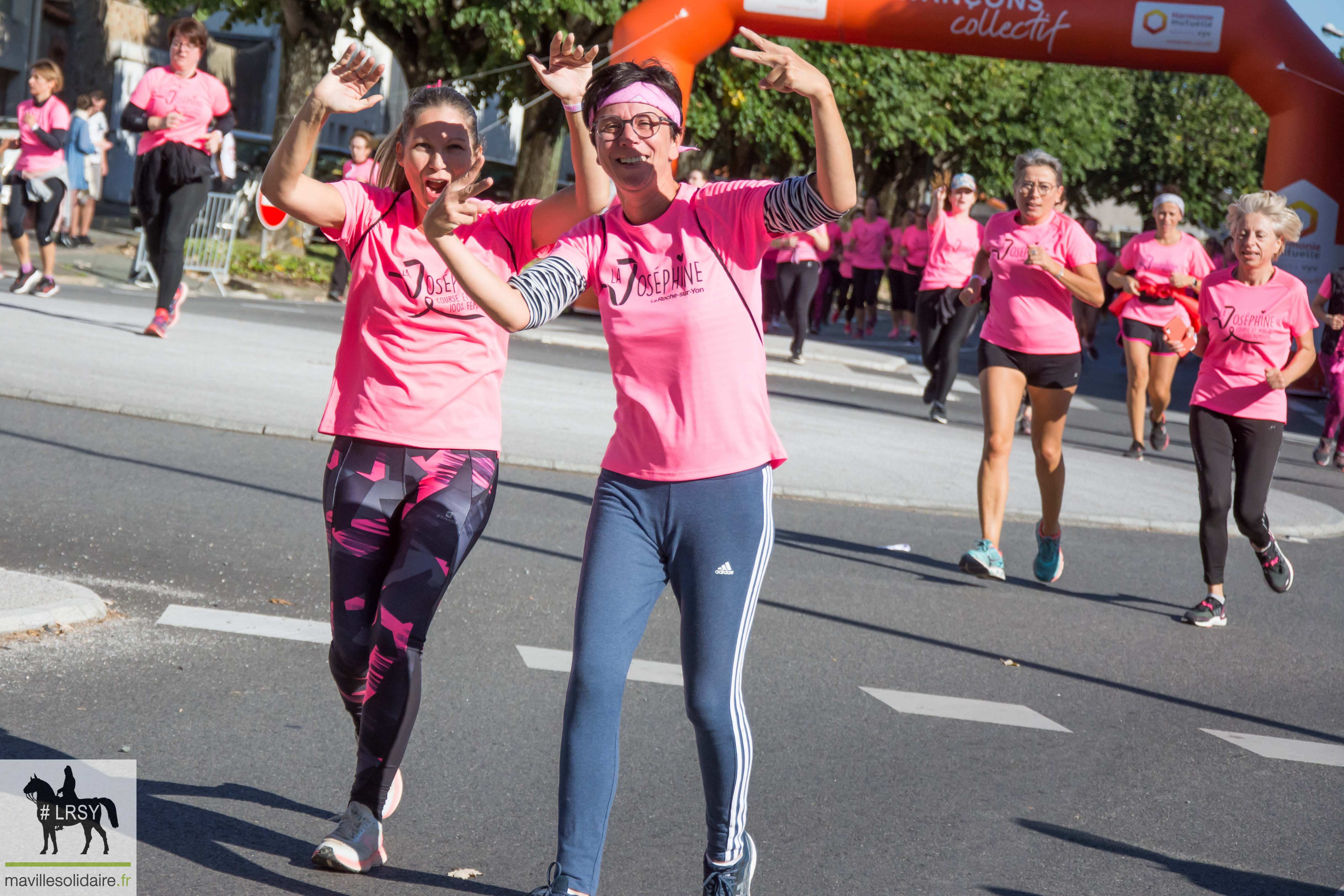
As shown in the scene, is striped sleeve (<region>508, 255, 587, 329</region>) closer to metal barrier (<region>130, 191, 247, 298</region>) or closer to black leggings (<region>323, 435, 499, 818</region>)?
black leggings (<region>323, 435, 499, 818</region>)

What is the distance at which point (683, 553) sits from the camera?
3396 mm

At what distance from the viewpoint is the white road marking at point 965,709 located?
5273 mm

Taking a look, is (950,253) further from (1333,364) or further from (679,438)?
(679,438)

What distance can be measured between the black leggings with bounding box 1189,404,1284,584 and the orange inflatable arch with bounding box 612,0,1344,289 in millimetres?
11371

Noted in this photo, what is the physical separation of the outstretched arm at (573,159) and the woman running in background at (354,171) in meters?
10.2

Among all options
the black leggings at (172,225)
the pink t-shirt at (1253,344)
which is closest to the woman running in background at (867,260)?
the black leggings at (172,225)

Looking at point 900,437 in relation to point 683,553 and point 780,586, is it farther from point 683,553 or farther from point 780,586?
point 683,553

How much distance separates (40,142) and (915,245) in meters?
12.5

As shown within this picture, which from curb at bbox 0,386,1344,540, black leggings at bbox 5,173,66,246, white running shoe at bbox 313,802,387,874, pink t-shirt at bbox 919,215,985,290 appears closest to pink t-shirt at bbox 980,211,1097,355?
curb at bbox 0,386,1344,540

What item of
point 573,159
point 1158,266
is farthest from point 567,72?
point 1158,266

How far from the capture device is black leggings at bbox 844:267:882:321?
2488 centimetres

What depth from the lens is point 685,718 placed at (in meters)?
5.00

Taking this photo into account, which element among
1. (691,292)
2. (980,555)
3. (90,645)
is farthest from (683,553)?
(980,555)

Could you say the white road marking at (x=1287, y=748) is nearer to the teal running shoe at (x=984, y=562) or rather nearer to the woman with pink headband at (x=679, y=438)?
the teal running shoe at (x=984, y=562)
